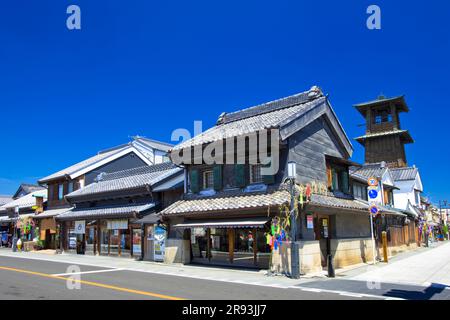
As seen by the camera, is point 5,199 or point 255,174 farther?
point 5,199

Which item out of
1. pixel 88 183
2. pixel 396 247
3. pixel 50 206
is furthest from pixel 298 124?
pixel 50 206

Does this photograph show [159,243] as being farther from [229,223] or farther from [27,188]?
[27,188]

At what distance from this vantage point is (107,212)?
26.3 metres

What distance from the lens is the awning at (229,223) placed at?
54.6 feet

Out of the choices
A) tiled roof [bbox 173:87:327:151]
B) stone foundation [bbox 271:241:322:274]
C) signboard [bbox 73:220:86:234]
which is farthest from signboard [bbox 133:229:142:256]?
stone foundation [bbox 271:241:322:274]

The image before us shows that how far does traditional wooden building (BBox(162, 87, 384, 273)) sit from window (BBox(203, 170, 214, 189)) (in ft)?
0.20

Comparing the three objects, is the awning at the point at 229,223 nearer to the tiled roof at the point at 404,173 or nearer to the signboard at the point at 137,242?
the signboard at the point at 137,242

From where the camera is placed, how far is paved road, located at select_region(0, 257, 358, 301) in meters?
10.5

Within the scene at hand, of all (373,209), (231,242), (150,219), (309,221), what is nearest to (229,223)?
(231,242)

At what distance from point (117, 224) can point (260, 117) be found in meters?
12.5

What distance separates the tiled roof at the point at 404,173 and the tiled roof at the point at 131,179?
103ft

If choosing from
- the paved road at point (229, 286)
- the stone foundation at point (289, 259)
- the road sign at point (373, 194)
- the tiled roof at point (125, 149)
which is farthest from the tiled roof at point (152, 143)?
the stone foundation at point (289, 259)

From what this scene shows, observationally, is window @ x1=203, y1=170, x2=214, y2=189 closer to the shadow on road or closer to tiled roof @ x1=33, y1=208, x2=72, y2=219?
the shadow on road
